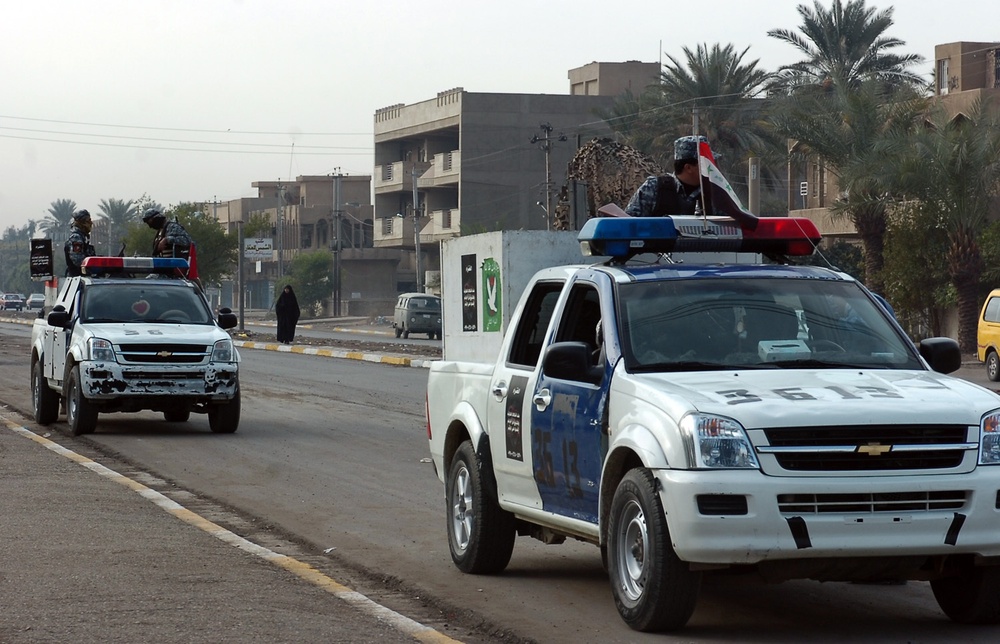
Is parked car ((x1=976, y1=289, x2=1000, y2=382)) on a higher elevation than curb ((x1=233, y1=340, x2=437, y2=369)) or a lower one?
higher

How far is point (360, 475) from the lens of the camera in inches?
534

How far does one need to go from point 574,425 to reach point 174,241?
534 inches

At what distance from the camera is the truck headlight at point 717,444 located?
614cm

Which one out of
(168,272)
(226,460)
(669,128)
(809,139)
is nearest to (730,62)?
(669,128)

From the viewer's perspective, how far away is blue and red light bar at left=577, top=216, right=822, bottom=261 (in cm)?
775

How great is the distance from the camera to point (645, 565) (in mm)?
6477

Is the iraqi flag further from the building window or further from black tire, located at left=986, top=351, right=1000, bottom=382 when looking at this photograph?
the building window

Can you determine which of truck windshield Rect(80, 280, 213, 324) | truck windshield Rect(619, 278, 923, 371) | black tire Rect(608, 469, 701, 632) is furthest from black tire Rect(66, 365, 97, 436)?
black tire Rect(608, 469, 701, 632)

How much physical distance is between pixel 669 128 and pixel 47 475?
49800 mm

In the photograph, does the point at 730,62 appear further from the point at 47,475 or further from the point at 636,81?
the point at 47,475

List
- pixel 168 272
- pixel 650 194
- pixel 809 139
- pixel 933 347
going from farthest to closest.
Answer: pixel 809 139 < pixel 168 272 < pixel 650 194 < pixel 933 347

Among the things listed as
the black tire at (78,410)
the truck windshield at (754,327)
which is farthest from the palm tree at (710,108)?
the truck windshield at (754,327)

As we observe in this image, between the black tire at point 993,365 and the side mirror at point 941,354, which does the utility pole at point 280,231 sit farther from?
the side mirror at point 941,354

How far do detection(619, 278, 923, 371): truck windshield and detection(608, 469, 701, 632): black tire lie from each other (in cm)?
69
